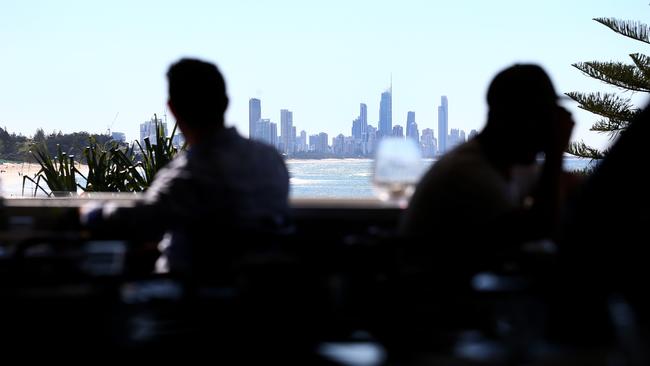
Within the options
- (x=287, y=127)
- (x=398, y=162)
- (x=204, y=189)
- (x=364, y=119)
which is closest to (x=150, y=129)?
(x=398, y=162)

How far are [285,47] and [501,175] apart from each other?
3093 inches

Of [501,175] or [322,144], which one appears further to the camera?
[322,144]

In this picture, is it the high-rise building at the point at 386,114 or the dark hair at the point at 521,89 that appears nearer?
the dark hair at the point at 521,89

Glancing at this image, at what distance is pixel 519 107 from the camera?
6.91 feet

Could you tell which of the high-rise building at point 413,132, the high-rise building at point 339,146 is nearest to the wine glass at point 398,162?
the high-rise building at point 413,132

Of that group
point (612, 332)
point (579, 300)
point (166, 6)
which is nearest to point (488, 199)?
point (579, 300)

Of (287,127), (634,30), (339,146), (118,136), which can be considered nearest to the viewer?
(118,136)

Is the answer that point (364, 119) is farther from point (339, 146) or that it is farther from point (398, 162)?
point (398, 162)

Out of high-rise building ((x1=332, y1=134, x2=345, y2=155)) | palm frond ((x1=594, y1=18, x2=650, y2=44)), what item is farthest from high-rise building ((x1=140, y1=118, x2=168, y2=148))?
high-rise building ((x1=332, y1=134, x2=345, y2=155))

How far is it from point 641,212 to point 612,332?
1.21 ft

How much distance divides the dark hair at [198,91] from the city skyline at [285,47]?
41.0 meters

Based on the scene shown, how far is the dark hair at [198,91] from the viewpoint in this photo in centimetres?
224

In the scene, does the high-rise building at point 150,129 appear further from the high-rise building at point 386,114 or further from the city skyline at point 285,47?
the city skyline at point 285,47

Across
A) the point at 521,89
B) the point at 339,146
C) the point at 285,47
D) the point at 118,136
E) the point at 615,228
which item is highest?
the point at 285,47
